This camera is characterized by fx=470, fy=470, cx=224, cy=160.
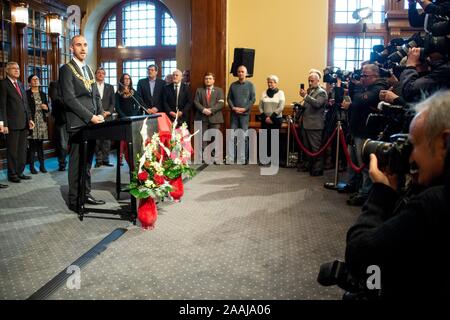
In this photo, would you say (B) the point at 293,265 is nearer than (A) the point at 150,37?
Yes

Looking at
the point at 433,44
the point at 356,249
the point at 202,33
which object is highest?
the point at 202,33

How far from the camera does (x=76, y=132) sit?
4.09 m

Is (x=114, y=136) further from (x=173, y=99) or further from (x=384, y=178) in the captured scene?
(x=173, y=99)

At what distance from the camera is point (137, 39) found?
10688 mm

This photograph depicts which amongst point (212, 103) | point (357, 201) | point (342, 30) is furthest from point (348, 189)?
point (342, 30)

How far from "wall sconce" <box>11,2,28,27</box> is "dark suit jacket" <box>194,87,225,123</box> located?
2837 millimetres

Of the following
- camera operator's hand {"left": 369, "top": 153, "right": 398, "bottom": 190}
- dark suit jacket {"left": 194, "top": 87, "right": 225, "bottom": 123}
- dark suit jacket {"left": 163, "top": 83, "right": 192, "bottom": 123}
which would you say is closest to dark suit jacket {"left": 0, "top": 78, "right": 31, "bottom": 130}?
dark suit jacket {"left": 163, "top": 83, "right": 192, "bottom": 123}

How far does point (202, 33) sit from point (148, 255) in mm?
5224

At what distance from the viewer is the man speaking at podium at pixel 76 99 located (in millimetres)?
4051

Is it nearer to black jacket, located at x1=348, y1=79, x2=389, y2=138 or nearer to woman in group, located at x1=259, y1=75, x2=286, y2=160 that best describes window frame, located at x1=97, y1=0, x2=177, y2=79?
woman in group, located at x1=259, y1=75, x2=286, y2=160

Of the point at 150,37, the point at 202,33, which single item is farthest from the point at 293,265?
the point at 150,37

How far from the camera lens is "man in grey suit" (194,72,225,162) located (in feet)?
23.4
